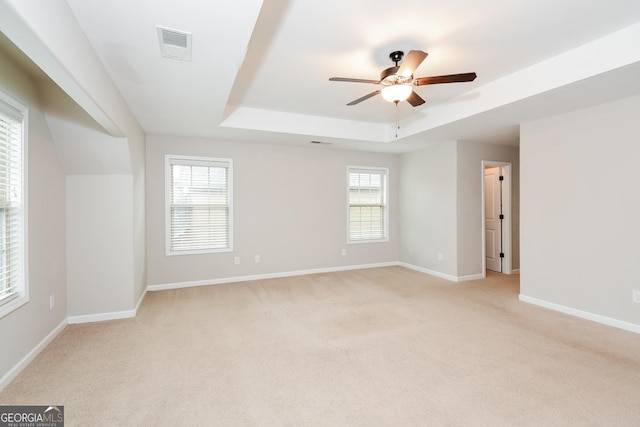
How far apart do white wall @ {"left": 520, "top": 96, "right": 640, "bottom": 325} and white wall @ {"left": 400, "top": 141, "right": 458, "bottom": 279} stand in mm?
1175

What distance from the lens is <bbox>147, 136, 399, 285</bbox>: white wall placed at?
4.57 meters

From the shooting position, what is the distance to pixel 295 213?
17.8 ft

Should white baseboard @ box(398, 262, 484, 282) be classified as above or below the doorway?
below

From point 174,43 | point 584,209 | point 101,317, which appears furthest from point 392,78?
point 101,317

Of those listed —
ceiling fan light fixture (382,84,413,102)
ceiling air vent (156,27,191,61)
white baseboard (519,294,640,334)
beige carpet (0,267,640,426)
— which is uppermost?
ceiling air vent (156,27,191,61)

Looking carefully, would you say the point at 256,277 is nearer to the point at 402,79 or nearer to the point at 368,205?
the point at 368,205

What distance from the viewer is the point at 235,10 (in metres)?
1.70

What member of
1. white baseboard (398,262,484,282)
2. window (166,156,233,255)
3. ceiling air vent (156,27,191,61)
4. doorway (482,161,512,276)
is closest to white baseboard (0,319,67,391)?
window (166,156,233,255)

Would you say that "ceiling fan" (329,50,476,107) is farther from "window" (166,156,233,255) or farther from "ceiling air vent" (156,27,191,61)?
"window" (166,156,233,255)

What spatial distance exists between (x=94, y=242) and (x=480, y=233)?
5.67m

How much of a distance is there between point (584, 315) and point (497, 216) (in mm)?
2488

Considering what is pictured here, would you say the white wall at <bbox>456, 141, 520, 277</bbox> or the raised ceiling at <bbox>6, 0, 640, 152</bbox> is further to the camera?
the white wall at <bbox>456, 141, 520, 277</bbox>

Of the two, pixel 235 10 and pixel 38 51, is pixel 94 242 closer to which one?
pixel 38 51

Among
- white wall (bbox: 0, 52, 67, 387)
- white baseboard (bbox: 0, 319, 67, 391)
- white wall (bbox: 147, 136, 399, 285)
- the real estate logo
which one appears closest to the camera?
the real estate logo
